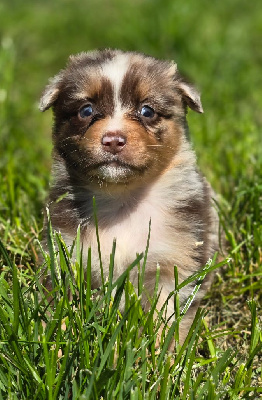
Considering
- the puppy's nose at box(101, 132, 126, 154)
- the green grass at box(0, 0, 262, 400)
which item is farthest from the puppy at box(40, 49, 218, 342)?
the green grass at box(0, 0, 262, 400)

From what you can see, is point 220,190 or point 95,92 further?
point 220,190

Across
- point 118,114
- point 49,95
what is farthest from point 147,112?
point 49,95

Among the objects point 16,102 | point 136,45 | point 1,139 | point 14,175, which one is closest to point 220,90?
point 136,45

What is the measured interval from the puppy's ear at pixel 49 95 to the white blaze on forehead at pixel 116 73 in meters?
0.36

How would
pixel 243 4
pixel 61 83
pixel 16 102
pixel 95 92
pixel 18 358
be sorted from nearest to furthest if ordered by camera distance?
pixel 18 358
pixel 95 92
pixel 61 83
pixel 16 102
pixel 243 4

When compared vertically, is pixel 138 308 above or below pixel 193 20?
below

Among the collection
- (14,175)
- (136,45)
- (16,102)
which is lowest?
(14,175)

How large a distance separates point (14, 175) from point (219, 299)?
1.84 m

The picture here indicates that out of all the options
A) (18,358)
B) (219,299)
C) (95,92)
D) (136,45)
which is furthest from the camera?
(136,45)

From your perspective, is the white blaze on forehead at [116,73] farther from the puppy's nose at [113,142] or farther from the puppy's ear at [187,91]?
the puppy's ear at [187,91]

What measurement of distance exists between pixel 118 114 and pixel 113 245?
2.70 ft

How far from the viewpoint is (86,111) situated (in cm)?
383

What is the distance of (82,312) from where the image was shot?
321 centimetres

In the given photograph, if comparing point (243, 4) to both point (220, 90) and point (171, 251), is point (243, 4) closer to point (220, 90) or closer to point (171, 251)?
point (220, 90)
